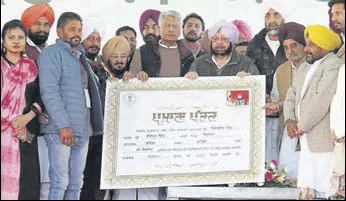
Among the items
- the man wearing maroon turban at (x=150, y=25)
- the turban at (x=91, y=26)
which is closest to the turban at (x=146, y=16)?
the man wearing maroon turban at (x=150, y=25)

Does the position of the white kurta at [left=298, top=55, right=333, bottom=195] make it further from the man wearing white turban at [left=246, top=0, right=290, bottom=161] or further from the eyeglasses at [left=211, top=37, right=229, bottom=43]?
the eyeglasses at [left=211, top=37, right=229, bottom=43]

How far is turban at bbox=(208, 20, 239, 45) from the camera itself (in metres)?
4.72

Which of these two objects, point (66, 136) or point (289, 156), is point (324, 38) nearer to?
point (289, 156)

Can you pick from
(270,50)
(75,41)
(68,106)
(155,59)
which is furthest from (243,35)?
(68,106)

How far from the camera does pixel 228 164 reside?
4707mm

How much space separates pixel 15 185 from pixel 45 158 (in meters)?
0.29

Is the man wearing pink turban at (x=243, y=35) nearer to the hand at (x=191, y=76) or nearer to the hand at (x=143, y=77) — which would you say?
the hand at (x=191, y=76)

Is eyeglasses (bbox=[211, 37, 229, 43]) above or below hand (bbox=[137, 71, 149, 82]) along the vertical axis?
above

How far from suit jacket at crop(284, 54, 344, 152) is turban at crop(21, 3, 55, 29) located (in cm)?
202

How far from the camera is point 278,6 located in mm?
4777

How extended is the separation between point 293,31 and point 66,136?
1.94 meters

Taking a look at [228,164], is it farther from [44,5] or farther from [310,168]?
[44,5]

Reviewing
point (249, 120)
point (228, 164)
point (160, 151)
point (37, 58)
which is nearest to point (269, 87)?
point (249, 120)

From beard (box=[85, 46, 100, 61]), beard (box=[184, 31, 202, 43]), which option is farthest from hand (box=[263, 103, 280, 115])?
beard (box=[85, 46, 100, 61])
